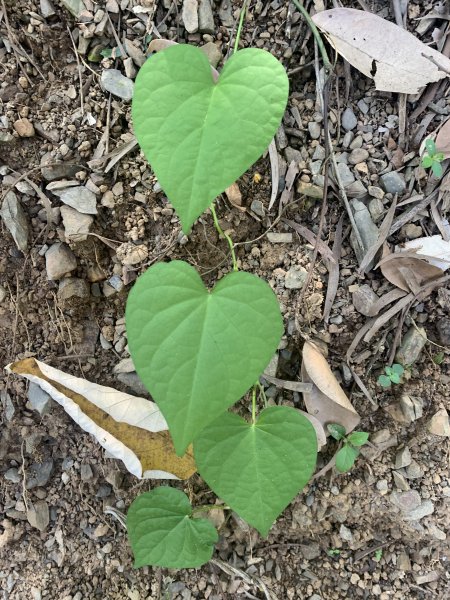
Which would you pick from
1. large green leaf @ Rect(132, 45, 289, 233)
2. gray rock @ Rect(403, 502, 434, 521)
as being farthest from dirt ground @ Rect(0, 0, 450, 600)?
large green leaf @ Rect(132, 45, 289, 233)

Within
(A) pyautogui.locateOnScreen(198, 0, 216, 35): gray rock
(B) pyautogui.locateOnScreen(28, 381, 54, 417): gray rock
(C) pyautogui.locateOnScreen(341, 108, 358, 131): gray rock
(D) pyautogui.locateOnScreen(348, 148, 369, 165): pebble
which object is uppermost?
(A) pyautogui.locateOnScreen(198, 0, 216, 35): gray rock

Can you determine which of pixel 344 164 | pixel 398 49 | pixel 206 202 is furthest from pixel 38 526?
pixel 398 49

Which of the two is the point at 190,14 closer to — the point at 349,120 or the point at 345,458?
the point at 349,120

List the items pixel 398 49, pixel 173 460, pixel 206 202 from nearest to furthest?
pixel 206 202 < pixel 398 49 < pixel 173 460

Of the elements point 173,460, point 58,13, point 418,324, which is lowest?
point 173,460

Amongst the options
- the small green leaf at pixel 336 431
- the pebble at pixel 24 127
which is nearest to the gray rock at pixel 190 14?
the pebble at pixel 24 127

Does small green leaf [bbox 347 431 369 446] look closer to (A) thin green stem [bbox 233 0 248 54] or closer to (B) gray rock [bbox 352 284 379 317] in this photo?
(B) gray rock [bbox 352 284 379 317]

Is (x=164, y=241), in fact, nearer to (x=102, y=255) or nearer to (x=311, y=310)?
(x=102, y=255)
